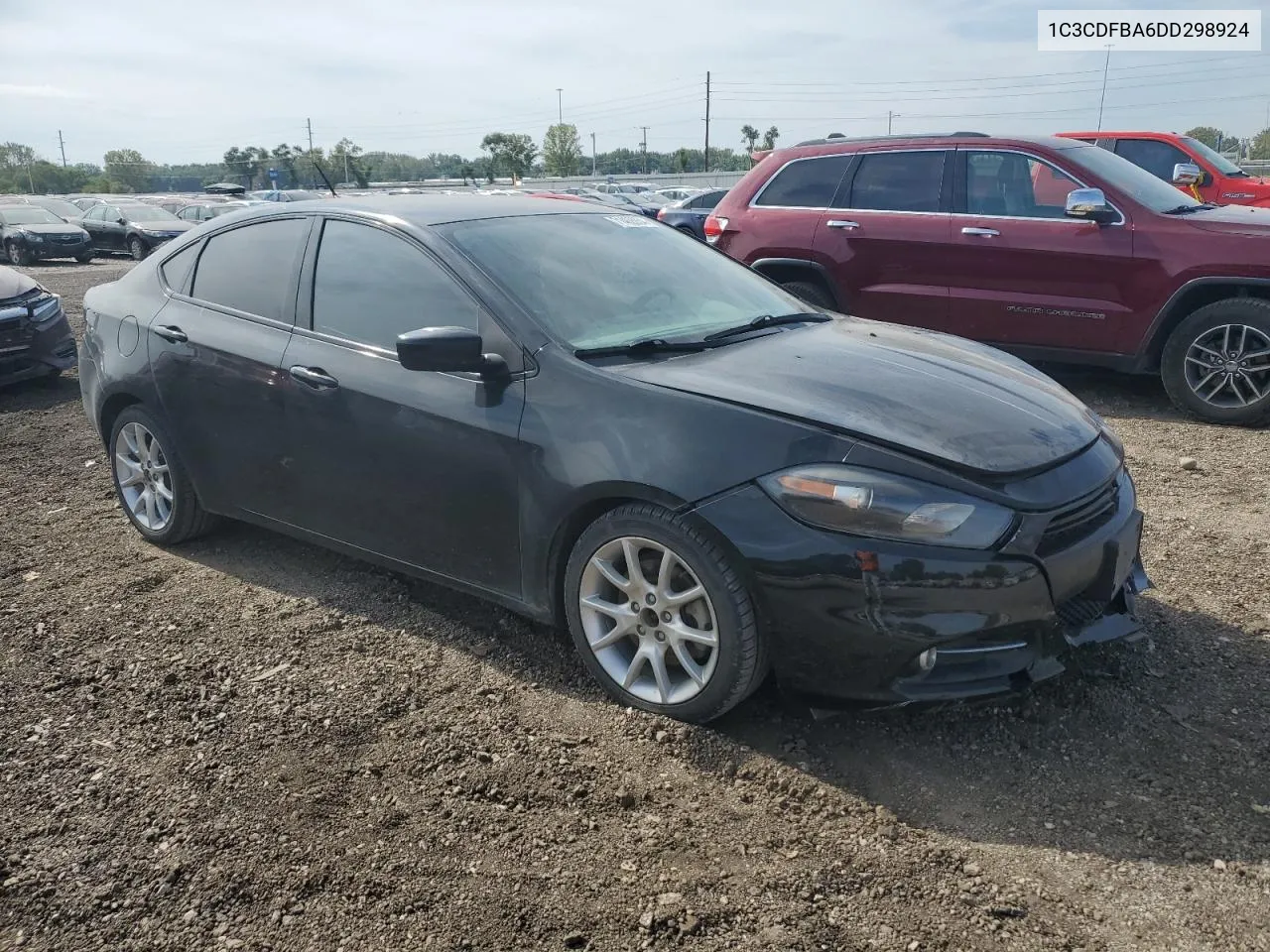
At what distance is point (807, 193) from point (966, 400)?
519 centimetres

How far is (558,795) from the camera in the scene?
2.81 metres

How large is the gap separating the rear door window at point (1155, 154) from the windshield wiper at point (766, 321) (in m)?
10.3

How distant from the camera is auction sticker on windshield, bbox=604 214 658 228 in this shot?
4.30m

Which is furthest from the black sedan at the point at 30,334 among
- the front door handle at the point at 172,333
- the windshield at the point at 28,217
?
the windshield at the point at 28,217

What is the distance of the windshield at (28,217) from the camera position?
2462cm

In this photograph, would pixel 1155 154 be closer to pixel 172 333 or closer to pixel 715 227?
pixel 715 227

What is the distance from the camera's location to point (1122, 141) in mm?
12703

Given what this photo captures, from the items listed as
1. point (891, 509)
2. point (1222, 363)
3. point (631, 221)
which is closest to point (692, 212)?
point (1222, 363)

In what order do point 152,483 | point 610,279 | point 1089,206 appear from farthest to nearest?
point 1089,206, point 152,483, point 610,279

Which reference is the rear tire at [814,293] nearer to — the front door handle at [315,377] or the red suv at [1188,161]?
the front door handle at [315,377]

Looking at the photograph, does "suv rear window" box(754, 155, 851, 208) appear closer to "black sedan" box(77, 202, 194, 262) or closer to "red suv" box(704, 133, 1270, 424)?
"red suv" box(704, 133, 1270, 424)

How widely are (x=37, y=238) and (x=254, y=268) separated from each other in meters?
24.0

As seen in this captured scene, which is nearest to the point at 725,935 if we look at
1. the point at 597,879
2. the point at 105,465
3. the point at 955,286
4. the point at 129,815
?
the point at 597,879

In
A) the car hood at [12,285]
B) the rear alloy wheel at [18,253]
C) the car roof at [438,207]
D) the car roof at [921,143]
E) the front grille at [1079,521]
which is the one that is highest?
the car roof at [921,143]
